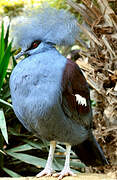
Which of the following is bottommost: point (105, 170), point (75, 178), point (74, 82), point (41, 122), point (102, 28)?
point (105, 170)

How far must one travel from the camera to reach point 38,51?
106 inches

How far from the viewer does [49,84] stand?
2.48 metres

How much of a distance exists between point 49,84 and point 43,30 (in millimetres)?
541

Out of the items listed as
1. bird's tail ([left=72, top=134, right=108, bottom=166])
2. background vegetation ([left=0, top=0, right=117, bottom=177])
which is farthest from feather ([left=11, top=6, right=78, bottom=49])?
bird's tail ([left=72, top=134, right=108, bottom=166])

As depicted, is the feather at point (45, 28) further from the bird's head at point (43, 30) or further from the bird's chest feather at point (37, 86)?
the bird's chest feather at point (37, 86)

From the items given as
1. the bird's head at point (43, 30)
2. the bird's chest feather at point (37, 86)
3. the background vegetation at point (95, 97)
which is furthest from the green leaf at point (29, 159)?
the bird's head at point (43, 30)

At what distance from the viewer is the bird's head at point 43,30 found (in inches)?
106

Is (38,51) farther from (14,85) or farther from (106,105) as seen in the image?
(106,105)

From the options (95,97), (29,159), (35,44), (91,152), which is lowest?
(29,159)

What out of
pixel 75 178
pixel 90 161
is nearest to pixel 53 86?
pixel 75 178

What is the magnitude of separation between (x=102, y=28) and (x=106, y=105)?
88cm

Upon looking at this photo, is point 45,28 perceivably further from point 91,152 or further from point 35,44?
point 91,152

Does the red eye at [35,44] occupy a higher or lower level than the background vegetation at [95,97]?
higher

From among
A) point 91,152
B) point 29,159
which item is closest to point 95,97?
point 91,152
